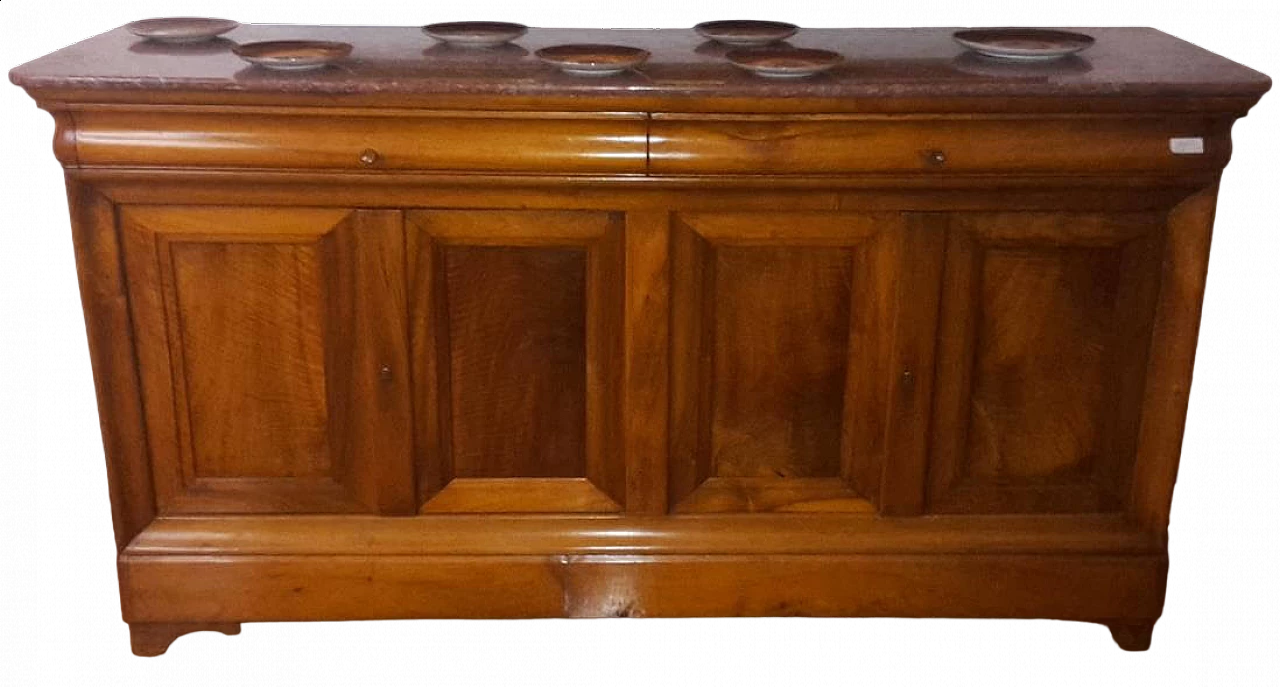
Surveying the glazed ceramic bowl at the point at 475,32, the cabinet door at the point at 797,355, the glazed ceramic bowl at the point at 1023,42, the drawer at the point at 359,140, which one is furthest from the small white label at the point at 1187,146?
the glazed ceramic bowl at the point at 475,32

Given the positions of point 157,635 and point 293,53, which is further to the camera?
point 157,635

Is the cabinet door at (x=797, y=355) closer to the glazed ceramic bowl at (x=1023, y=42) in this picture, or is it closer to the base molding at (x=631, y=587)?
the base molding at (x=631, y=587)

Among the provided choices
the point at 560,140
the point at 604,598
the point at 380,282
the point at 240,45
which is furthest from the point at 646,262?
the point at 240,45

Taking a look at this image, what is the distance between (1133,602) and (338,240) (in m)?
1.86

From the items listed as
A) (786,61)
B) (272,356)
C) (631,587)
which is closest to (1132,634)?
(631,587)

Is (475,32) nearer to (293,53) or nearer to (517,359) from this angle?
(293,53)

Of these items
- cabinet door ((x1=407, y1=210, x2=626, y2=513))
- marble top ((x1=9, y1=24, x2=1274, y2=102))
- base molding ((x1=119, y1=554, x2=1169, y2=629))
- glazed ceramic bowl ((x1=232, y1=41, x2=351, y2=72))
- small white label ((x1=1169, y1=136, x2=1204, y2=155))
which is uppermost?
glazed ceramic bowl ((x1=232, y1=41, x2=351, y2=72))

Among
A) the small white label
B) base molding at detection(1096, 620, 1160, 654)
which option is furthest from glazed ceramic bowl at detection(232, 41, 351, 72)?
base molding at detection(1096, 620, 1160, 654)

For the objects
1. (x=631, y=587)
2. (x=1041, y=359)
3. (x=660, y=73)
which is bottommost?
(x=631, y=587)

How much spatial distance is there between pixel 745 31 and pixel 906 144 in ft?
1.98

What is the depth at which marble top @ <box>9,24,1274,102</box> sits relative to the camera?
2.50m

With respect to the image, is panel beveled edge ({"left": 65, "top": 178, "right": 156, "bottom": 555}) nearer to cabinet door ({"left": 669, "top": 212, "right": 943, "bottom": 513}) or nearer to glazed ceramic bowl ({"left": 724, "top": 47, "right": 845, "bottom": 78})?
cabinet door ({"left": 669, "top": 212, "right": 943, "bottom": 513})

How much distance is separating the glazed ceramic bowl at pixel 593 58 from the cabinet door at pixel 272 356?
1.46ft

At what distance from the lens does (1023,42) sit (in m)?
2.81
